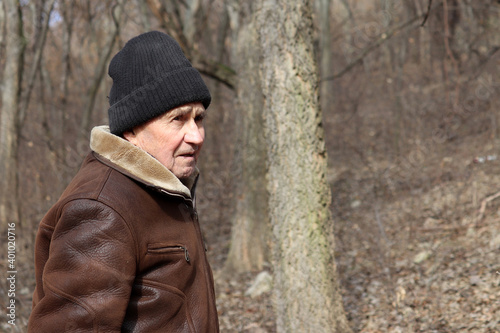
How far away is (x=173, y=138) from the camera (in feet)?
6.54

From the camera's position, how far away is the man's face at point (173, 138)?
199cm

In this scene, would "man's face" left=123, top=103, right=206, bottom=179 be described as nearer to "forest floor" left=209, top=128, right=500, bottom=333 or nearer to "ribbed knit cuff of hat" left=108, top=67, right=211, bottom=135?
"ribbed knit cuff of hat" left=108, top=67, right=211, bottom=135

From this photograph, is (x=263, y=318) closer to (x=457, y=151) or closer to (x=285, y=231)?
(x=285, y=231)

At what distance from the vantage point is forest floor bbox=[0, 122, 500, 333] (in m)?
4.98

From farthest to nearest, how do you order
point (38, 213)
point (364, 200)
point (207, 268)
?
point (364, 200), point (38, 213), point (207, 268)

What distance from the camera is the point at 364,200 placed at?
9.97m

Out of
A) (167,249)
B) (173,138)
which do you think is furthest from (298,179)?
(167,249)

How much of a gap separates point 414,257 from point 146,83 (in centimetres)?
547

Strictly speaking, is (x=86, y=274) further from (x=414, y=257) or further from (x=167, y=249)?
(x=414, y=257)

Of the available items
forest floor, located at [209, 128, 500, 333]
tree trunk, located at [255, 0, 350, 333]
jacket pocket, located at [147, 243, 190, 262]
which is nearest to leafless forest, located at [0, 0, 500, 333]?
forest floor, located at [209, 128, 500, 333]

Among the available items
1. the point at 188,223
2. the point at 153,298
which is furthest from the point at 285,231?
the point at 153,298

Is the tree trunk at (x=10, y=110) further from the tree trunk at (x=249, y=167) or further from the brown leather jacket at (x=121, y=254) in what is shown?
the brown leather jacket at (x=121, y=254)

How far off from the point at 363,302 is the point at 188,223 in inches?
160

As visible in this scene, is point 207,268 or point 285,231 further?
point 285,231
